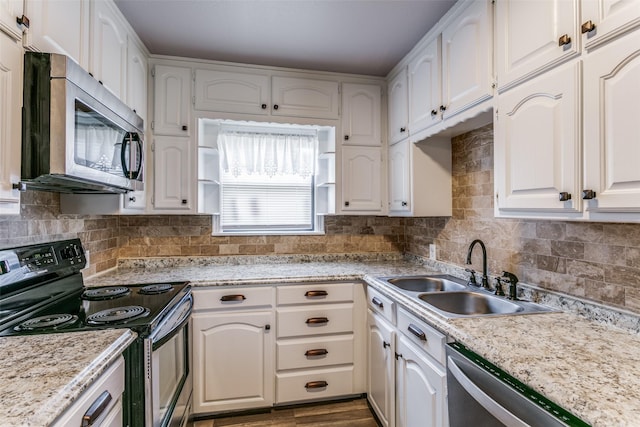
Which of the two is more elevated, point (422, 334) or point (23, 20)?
point (23, 20)

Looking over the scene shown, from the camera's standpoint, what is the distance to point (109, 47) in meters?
1.68

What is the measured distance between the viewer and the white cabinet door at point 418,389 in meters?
1.33

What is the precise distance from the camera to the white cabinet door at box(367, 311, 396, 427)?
1.78m

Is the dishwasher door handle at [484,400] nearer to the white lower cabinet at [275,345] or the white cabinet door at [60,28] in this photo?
the white lower cabinet at [275,345]

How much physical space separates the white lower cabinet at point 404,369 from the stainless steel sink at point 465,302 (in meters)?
0.23

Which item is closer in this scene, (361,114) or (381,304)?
(381,304)

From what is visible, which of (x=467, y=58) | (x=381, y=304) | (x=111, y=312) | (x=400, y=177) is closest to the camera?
(x=111, y=312)

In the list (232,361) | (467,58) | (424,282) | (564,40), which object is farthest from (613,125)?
(232,361)

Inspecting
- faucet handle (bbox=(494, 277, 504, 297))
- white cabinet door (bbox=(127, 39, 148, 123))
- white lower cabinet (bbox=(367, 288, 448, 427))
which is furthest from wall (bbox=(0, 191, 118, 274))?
faucet handle (bbox=(494, 277, 504, 297))

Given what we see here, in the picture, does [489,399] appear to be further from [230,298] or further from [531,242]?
[230,298]

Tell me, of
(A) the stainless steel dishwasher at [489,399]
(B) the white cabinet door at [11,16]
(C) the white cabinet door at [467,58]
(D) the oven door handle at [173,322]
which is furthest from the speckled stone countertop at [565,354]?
(B) the white cabinet door at [11,16]

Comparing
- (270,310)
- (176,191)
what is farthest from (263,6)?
(270,310)

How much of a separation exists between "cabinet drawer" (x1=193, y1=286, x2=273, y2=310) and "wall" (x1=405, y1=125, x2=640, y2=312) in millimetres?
1307

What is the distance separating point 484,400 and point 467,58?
4.99ft
